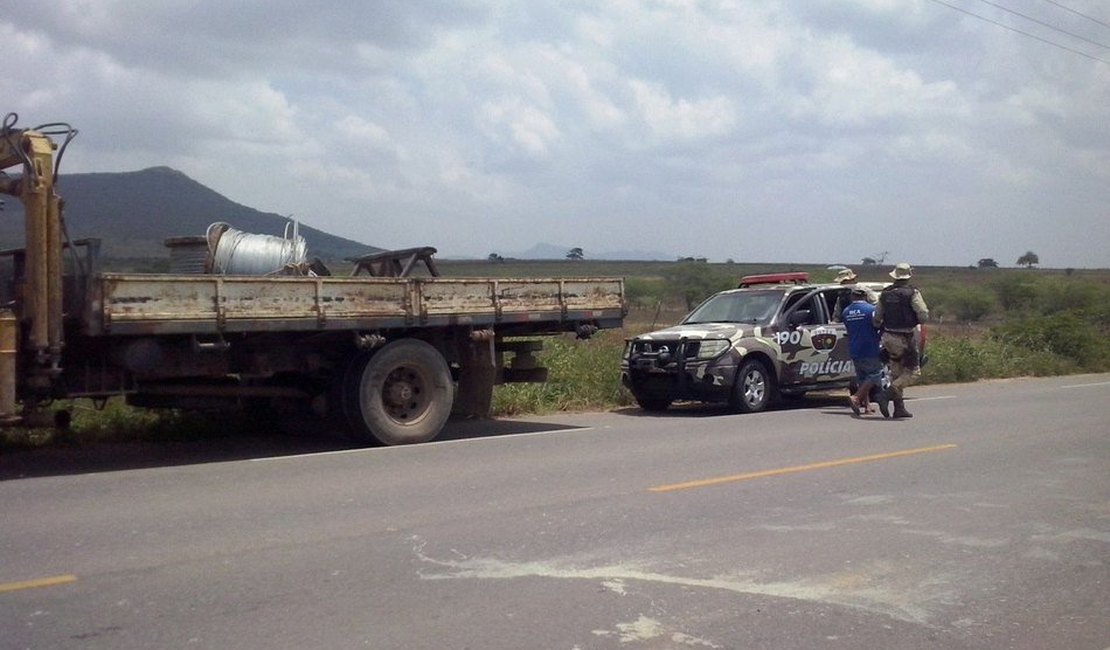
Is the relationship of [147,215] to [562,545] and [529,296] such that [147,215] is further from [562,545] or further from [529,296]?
[562,545]

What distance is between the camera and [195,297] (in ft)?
34.7

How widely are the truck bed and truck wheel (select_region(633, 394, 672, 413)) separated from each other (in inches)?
96.3

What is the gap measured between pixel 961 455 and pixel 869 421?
2987 mm

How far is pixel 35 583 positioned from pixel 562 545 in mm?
3106

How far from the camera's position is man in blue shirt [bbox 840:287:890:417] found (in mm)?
14852

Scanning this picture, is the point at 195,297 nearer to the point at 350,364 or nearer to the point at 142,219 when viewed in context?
the point at 350,364

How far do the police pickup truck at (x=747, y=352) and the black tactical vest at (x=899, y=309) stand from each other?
6.13 ft

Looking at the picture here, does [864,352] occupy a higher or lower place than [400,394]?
higher

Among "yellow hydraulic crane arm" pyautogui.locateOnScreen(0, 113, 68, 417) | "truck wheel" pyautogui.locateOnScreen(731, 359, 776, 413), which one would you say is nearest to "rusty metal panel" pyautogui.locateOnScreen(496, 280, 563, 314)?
"truck wheel" pyautogui.locateOnScreen(731, 359, 776, 413)

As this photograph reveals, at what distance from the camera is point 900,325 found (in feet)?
47.6

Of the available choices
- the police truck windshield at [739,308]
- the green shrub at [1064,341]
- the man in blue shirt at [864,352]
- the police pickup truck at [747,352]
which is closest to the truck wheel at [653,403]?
the police pickup truck at [747,352]

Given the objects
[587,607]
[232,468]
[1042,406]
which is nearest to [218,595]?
[587,607]

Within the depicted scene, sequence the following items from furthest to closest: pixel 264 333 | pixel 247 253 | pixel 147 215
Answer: pixel 147 215
pixel 247 253
pixel 264 333

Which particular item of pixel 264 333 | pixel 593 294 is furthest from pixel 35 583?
pixel 593 294
